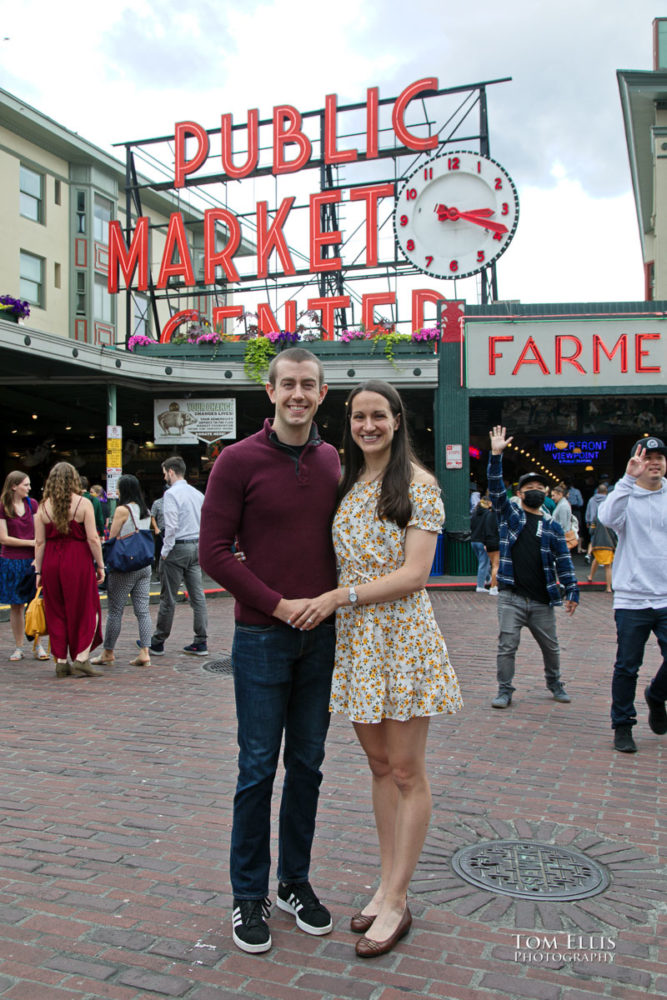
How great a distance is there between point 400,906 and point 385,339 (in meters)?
15.5

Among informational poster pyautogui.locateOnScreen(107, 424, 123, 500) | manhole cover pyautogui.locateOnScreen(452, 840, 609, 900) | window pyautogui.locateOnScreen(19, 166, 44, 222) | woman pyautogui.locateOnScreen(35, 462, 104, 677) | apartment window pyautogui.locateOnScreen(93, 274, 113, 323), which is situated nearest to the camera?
manhole cover pyautogui.locateOnScreen(452, 840, 609, 900)

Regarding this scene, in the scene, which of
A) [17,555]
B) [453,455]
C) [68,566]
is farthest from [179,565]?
[453,455]

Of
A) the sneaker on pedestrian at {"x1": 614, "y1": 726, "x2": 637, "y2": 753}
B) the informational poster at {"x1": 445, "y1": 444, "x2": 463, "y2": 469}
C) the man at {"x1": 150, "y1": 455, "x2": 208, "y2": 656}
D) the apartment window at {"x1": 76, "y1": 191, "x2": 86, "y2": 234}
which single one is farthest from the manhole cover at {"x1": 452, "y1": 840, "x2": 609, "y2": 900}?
the apartment window at {"x1": 76, "y1": 191, "x2": 86, "y2": 234}

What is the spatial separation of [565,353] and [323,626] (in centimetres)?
1535

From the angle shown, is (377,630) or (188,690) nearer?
(377,630)

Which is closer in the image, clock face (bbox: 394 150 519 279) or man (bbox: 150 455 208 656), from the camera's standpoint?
man (bbox: 150 455 208 656)

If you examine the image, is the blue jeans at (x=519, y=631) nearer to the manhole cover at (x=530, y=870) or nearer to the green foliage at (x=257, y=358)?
the manhole cover at (x=530, y=870)

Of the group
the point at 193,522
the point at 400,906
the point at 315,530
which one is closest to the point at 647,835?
the point at 400,906

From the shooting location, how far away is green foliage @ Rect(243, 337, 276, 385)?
17.3m

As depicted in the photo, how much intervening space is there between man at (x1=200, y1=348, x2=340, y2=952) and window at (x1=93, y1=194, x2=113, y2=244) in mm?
31113

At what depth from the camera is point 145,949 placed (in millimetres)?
2822

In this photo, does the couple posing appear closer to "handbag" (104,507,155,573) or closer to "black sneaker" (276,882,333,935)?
"black sneaker" (276,882,333,935)

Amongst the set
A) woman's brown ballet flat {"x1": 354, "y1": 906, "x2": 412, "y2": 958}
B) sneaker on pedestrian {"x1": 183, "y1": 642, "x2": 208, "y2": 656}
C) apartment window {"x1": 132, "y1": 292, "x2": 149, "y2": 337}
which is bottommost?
woman's brown ballet flat {"x1": 354, "y1": 906, "x2": 412, "y2": 958}

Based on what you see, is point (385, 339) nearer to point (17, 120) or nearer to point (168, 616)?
point (168, 616)
